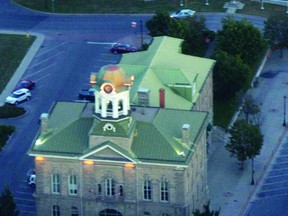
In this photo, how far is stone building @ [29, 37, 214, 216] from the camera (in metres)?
162

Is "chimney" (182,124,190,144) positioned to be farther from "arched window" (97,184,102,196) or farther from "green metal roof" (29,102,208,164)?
"arched window" (97,184,102,196)

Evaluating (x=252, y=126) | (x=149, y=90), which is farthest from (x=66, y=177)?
(x=252, y=126)

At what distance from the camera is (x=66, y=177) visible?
166 meters

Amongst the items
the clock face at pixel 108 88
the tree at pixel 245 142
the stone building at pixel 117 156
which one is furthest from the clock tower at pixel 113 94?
the tree at pixel 245 142

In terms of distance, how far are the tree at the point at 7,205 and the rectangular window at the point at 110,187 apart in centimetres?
1178

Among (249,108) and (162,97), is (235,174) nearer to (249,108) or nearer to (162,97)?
(249,108)

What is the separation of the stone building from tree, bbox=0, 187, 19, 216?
464 cm

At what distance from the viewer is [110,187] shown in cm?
16525

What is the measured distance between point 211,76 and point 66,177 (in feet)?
116

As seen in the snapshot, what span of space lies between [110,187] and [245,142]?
25.8 metres

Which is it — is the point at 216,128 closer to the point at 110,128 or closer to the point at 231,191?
the point at 231,191

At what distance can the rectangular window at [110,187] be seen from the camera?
164750 millimetres

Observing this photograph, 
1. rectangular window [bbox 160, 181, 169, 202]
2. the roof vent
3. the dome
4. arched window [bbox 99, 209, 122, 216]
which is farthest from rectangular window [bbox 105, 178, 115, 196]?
the roof vent

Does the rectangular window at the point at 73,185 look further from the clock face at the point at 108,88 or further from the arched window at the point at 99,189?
the clock face at the point at 108,88
